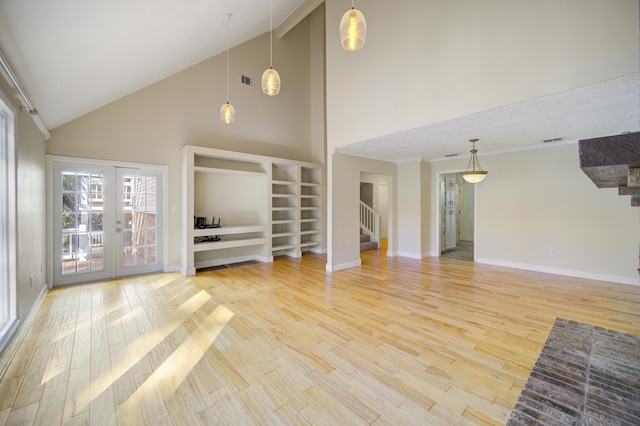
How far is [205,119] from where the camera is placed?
577 cm

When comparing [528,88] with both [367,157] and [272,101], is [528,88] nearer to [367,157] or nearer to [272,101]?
[367,157]

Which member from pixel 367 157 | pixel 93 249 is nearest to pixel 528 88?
pixel 367 157

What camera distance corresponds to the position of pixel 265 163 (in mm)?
6348

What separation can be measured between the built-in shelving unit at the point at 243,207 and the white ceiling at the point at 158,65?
1.72 m

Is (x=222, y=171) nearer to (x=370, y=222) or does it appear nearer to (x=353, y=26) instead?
(x=353, y=26)

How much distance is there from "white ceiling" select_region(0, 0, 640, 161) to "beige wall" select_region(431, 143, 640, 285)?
0.58 metres

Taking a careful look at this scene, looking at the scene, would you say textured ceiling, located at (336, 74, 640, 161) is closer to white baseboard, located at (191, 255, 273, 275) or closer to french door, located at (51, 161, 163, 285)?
white baseboard, located at (191, 255, 273, 275)

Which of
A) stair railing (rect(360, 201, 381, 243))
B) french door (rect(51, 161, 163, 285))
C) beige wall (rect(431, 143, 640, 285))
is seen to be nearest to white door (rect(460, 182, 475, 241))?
stair railing (rect(360, 201, 381, 243))

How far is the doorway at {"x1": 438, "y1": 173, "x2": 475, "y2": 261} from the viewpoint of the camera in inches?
287

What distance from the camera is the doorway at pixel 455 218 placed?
729 cm

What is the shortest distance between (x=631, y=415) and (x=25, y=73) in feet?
18.0

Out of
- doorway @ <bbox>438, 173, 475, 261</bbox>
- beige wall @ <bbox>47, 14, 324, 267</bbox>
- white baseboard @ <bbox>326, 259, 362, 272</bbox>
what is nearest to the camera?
beige wall @ <bbox>47, 14, 324, 267</bbox>

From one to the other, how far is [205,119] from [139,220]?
246 cm

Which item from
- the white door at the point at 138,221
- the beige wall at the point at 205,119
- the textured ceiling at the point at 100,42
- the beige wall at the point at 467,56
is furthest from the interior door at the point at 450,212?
the white door at the point at 138,221
